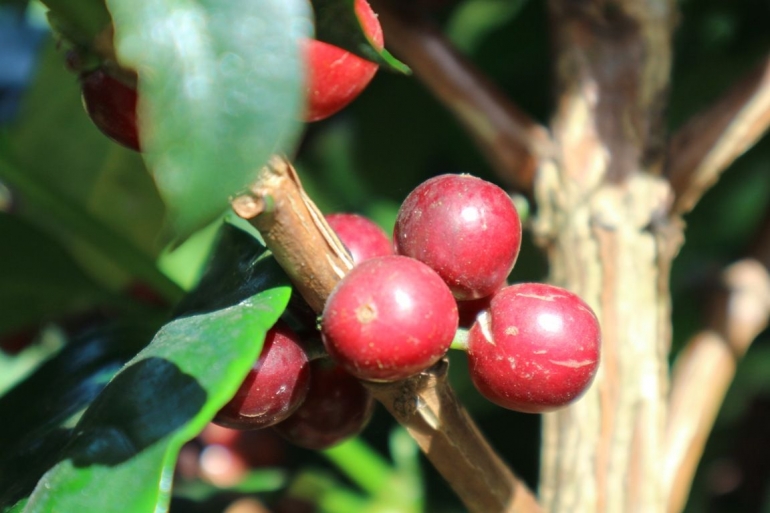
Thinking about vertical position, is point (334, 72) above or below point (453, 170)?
above

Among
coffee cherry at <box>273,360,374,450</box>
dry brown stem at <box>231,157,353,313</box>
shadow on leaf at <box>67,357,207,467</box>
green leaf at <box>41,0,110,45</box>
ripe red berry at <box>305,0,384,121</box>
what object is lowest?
coffee cherry at <box>273,360,374,450</box>

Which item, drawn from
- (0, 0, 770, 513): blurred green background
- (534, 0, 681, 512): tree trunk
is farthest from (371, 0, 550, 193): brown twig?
(0, 0, 770, 513): blurred green background

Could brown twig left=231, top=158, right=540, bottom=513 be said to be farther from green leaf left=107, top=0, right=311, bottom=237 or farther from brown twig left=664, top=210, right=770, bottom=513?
brown twig left=664, top=210, right=770, bottom=513

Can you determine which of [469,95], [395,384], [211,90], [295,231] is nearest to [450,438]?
[395,384]

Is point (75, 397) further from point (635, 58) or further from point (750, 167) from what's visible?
point (750, 167)

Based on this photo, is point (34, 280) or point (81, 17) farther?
point (34, 280)

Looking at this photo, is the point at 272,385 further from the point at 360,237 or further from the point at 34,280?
the point at 34,280

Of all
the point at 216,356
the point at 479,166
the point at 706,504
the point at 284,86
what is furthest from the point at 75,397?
the point at 706,504
